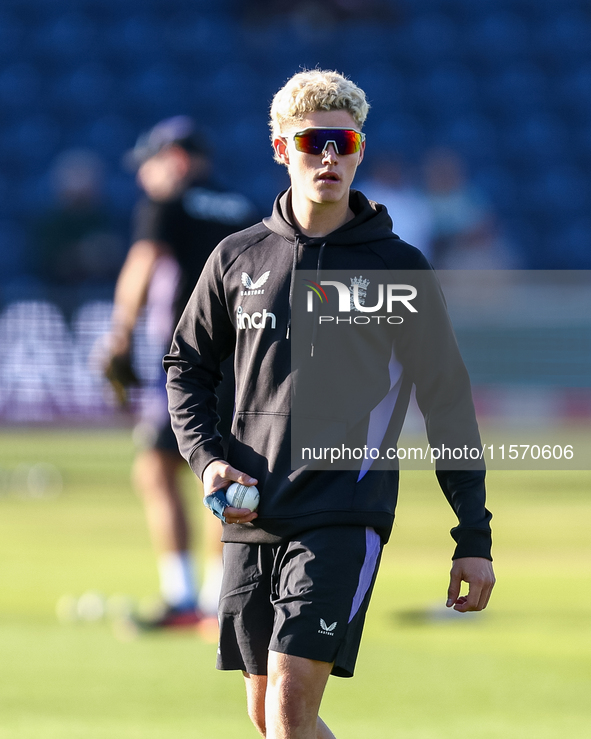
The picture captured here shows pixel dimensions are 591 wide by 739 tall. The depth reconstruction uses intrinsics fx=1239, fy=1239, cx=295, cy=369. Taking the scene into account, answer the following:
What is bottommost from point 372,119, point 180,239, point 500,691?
point 500,691

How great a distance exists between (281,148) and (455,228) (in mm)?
12222

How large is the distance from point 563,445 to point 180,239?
780 centimetres

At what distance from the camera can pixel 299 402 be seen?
3266 mm

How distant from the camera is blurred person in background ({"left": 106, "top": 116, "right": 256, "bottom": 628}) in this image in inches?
246

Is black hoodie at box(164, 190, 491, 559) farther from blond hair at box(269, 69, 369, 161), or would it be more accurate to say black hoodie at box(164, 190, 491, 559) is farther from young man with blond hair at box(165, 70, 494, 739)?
blond hair at box(269, 69, 369, 161)

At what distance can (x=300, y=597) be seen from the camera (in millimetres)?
3150

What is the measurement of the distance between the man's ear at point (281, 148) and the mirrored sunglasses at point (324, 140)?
0.11 m

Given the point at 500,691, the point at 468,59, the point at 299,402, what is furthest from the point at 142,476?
the point at 468,59

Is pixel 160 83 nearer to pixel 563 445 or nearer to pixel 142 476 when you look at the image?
pixel 563 445

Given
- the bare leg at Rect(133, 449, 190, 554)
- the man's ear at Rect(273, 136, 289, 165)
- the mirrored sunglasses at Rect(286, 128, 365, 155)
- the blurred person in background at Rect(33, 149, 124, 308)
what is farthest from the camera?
the blurred person in background at Rect(33, 149, 124, 308)

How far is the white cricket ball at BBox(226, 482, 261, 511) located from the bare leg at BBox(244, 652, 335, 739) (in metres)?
0.38

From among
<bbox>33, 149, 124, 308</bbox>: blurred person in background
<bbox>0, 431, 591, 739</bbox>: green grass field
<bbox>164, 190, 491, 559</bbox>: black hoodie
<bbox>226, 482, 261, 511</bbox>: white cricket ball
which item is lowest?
<bbox>0, 431, 591, 739</bbox>: green grass field

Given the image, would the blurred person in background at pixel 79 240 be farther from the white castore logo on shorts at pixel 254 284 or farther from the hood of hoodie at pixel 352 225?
the white castore logo on shorts at pixel 254 284

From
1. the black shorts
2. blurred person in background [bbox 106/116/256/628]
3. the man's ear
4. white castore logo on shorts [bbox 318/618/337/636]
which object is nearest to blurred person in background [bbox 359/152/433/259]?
blurred person in background [bbox 106/116/256/628]
